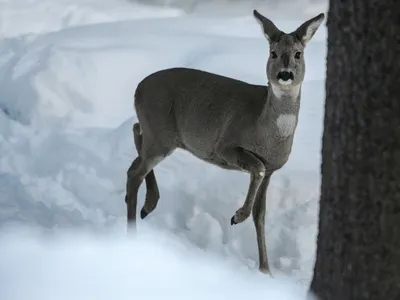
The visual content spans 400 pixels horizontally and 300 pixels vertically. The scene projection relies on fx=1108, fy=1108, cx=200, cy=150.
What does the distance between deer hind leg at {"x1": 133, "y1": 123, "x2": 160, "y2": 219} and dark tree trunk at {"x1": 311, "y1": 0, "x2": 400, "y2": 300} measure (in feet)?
10.9

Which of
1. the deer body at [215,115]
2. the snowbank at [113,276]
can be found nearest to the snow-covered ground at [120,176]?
the snowbank at [113,276]

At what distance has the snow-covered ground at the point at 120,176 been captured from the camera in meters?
3.66

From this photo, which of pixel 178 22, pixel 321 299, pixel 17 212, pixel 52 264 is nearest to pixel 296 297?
pixel 321 299

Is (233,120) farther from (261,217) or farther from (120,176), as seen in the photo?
(120,176)

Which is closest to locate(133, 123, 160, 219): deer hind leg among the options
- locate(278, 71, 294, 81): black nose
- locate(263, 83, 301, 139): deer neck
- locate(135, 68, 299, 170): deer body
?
locate(135, 68, 299, 170): deer body

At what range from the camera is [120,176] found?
815 cm

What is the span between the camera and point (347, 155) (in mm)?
3869

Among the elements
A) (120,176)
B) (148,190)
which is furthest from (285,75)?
(120,176)

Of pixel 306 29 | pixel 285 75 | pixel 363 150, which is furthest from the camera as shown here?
pixel 306 29

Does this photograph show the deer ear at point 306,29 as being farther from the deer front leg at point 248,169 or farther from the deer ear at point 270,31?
the deer front leg at point 248,169

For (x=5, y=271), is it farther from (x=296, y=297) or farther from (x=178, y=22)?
(x=178, y=22)

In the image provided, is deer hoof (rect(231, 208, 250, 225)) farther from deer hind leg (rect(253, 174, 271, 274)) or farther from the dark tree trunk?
the dark tree trunk

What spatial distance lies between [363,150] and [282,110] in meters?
2.42

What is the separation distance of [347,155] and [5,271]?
1.24m
